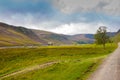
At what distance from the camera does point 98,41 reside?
448 ft

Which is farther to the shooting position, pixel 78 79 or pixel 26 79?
pixel 26 79

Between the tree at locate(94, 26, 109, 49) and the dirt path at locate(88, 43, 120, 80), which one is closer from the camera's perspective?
the dirt path at locate(88, 43, 120, 80)

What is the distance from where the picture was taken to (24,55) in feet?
290

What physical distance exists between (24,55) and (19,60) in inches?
285

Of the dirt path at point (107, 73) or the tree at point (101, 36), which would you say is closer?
the dirt path at point (107, 73)

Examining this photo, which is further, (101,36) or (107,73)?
(101,36)

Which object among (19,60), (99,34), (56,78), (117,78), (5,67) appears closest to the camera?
(117,78)

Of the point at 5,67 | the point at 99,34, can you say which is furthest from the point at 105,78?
the point at 99,34

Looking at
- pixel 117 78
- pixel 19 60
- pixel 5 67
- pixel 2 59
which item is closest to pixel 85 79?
pixel 117 78

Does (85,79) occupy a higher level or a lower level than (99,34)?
lower

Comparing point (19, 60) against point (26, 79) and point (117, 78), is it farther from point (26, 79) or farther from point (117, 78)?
point (117, 78)

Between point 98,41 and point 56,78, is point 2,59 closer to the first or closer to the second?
point 56,78

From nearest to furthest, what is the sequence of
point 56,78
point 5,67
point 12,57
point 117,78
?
point 117,78, point 56,78, point 5,67, point 12,57

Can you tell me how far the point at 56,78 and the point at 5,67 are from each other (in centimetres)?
4294
